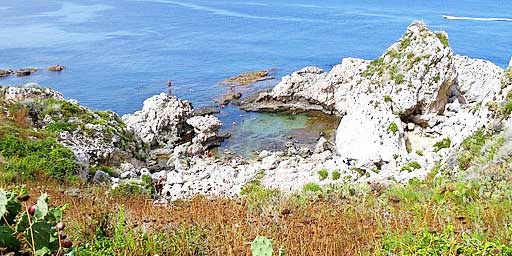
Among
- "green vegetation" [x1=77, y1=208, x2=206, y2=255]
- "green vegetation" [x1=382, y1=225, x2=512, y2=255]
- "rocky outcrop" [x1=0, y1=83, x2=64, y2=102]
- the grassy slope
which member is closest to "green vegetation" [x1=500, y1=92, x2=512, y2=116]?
the grassy slope

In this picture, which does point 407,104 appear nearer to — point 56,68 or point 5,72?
point 56,68

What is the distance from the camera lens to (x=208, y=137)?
3572 cm

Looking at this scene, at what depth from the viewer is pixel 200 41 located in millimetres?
70688

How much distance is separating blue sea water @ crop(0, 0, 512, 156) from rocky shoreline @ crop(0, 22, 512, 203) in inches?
163

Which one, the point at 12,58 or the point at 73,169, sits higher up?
the point at 73,169

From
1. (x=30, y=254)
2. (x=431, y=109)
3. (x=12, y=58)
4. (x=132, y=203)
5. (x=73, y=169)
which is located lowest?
(x=12, y=58)

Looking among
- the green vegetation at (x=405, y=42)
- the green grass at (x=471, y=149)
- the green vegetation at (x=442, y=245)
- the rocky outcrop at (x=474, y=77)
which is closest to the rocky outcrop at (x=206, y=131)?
the green vegetation at (x=405, y=42)

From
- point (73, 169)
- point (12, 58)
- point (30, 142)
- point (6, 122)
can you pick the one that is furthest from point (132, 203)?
point (12, 58)

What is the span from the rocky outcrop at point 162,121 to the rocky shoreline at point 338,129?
73 mm

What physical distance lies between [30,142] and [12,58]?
49334 millimetres

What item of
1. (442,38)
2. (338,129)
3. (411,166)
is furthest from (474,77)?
(411,166)

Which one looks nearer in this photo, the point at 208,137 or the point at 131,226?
the point at 131,226

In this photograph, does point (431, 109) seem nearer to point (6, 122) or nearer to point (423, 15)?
point (6, 122)

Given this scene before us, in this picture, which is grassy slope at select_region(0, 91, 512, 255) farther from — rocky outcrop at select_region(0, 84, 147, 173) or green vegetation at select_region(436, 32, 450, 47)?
green vegetation at select_region(436, 32, 450, 47)
